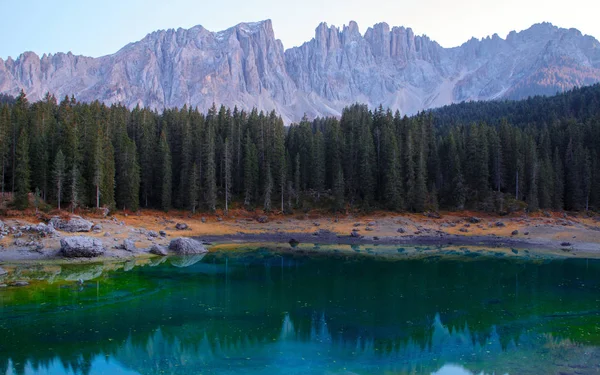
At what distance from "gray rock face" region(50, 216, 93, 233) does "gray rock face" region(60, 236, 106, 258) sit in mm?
7137

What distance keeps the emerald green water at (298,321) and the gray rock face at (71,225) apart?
1166 cm

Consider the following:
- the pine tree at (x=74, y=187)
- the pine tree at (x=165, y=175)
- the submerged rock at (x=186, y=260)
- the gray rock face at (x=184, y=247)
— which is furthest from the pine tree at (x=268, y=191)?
the pine tree at (x=74, y=187)

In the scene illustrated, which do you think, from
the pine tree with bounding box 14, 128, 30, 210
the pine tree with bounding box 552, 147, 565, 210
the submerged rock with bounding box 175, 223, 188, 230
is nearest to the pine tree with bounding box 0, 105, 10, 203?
the pine tree with bounding box 14, 128, 30, 210

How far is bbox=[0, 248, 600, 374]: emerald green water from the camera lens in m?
18.4

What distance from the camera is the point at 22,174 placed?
56.7 metres

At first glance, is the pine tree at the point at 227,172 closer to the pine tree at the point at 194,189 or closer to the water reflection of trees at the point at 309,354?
the pine tree at the point at 194,189

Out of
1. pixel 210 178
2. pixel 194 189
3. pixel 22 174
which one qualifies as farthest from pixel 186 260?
pixel 210 178

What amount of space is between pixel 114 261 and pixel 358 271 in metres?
23.9

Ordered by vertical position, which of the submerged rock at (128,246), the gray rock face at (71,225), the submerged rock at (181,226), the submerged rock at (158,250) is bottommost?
the submerged rock at (158,250)

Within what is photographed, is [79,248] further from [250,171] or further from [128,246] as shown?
[250,171]

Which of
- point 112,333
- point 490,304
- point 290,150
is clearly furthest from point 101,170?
point 490,304

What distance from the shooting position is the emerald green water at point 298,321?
60.2 ft

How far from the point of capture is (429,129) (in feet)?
299

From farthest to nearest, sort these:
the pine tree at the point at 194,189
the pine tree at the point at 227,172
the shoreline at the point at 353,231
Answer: the pine tree at the point at 227,172 < the pine tree at the point at 194,189 < the shoreline at the point at 353,231
